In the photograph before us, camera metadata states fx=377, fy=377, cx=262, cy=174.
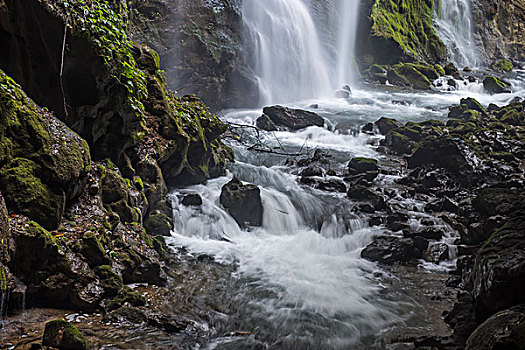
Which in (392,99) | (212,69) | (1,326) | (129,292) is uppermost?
(212,69)

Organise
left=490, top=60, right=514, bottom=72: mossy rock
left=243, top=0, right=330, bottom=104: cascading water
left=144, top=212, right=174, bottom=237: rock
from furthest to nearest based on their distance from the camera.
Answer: left=490, top=60, right=514, bottom=72: mossy rock, left=243, top=0, right=330, bottom=104: cascading water, left=144, top=212, right=174, bottom=237: rock

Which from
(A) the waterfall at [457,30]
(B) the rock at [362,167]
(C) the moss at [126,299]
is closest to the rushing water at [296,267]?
(B) the rock at [362,167]

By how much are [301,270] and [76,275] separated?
150 inches

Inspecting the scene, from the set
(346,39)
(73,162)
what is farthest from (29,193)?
(346,39)

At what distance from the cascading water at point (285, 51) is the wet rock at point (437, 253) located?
15.0m

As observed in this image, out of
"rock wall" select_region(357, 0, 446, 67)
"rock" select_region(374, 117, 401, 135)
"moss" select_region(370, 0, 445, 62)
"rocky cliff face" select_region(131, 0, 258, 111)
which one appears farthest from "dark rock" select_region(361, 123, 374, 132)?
"moss" select_region(370, 0, 445, 62)

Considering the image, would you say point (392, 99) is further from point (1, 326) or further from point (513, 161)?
point (1, 326)

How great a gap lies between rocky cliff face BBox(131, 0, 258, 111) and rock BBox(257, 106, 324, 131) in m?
2.89

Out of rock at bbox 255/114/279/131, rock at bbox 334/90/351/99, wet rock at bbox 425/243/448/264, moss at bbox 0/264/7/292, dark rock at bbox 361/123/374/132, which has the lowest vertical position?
wet rock at bbox 425/243/448/264

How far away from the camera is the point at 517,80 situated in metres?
30.2

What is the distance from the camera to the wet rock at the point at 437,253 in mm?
7348

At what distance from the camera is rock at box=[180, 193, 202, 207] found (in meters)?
8.64

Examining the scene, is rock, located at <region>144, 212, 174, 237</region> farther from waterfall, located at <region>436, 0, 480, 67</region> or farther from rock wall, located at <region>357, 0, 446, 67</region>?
waterfall, located at <region>436, 0, 480, 67</region>

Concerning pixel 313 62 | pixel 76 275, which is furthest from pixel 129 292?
pixel 313 62
